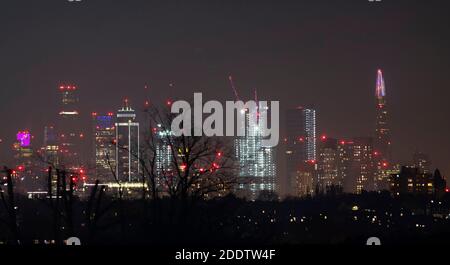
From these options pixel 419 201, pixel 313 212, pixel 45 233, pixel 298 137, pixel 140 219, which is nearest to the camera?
pixel 140 219

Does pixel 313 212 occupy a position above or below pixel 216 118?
below

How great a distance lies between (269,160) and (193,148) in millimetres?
66085

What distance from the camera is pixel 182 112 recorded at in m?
Result: 27.7

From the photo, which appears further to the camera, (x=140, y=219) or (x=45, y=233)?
(x=45, y=233)

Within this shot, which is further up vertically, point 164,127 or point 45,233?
point 164,127

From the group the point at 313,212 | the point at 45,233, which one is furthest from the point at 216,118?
the point at 313,212

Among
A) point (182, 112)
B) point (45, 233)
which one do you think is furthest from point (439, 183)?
point (182, 112)
